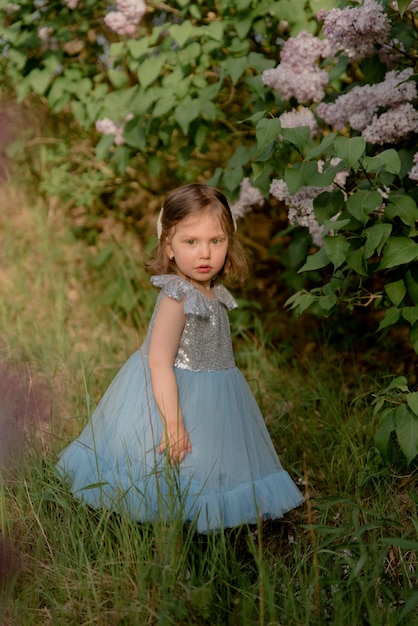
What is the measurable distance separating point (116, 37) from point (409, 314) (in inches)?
128

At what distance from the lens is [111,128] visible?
3.66m

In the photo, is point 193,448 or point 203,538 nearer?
point 193,448

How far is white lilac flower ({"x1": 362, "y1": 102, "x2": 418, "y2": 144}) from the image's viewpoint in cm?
249

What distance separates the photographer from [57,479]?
2.47 m

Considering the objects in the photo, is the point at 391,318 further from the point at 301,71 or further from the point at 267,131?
the point at 301,71

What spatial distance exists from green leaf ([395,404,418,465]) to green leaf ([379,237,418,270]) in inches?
16.9

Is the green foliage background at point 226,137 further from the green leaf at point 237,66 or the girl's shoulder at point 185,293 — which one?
the girl's shoulder at point 185,293

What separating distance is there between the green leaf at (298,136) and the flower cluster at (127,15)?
135 cm

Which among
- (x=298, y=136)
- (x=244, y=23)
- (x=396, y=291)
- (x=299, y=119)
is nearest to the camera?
(x=298, y=136)

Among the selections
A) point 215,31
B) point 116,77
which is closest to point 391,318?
point 215,31

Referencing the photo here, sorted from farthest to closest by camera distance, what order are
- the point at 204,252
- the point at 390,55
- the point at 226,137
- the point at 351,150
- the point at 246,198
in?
the point at 226,137 → the point at 246,198 → the point at 390,55 → the point at 204,252 → the point at 351,150

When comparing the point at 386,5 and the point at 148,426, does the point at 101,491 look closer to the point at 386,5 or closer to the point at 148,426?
the point at 148,426

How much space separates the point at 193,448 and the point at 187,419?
9cm

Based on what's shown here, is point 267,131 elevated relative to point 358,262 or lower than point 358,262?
elevated
